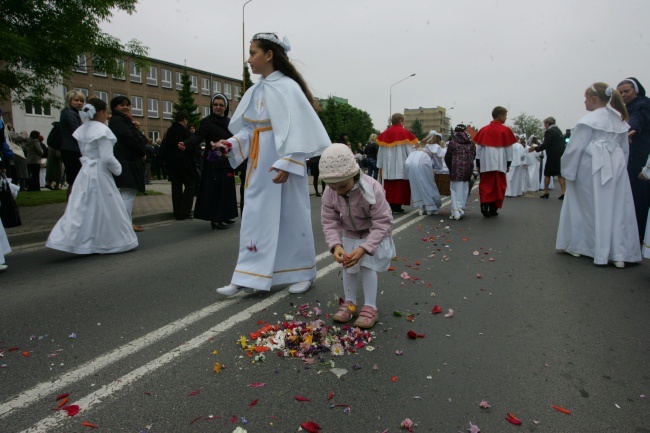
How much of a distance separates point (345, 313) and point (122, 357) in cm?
163

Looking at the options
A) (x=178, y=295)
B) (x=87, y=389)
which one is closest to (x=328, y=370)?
(x=87, y=389)

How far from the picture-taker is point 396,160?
38.1 feet

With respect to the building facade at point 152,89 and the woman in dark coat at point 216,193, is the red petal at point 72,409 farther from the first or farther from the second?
the building facade at point 152,89

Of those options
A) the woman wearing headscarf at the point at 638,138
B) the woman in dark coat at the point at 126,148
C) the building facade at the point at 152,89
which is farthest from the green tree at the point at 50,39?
the building facade at the point at 152,89

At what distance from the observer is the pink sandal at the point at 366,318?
3.87 meters

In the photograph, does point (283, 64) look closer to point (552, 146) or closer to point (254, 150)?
point (254, 150)

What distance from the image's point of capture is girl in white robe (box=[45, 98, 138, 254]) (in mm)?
6855

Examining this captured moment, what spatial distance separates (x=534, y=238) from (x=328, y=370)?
19.6 ft

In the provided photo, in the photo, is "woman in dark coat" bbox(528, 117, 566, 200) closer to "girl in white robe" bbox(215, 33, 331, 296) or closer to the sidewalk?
the sidewalk

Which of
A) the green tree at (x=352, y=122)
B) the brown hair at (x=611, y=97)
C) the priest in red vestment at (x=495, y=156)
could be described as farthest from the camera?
the green tree at (x=352, y=122)

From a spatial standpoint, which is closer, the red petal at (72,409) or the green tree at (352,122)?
the red petal at (72,409)

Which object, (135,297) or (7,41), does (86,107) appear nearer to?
(7,41)

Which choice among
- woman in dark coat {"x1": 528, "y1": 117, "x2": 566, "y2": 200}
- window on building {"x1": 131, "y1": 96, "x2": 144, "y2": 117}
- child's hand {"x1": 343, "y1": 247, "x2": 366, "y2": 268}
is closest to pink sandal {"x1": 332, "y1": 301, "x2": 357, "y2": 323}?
child's hand {"x1": 343, "y1": 247, "x2": 366, "y2": 268}

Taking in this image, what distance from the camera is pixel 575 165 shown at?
6.55m
